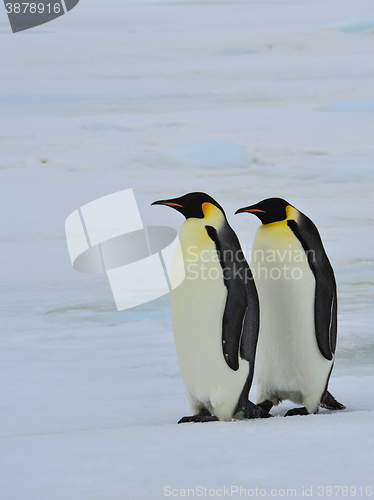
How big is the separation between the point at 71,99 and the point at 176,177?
396cm

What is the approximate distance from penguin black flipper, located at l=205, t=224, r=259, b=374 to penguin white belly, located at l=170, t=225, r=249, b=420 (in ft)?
0.07

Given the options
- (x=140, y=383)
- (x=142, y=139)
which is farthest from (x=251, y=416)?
(x=142, y=139)

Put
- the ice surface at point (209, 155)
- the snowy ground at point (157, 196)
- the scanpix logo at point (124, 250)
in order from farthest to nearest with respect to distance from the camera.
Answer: the ice surface at point (209, 155), the scanpix logo at point (124, 250), the snowy ground at point (157, 196)

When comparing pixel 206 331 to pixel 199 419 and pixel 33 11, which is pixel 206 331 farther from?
pixel 33 11

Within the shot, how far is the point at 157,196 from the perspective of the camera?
227 inches

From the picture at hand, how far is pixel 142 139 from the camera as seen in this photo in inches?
306

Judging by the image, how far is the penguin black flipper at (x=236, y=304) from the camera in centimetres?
200

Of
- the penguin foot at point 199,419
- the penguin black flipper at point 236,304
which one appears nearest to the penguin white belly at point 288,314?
the penguin black flipper at point 236,304

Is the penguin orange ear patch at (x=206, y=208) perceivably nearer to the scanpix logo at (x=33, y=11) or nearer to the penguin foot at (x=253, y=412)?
the penguin foot at (x=253, y=412)

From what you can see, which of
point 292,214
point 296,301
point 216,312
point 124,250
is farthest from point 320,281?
point 124,250

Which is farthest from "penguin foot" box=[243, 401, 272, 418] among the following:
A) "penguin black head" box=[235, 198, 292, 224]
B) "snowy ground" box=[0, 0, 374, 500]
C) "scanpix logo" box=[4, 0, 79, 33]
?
"scanpix logo" box=[4, 0, 79, 33]

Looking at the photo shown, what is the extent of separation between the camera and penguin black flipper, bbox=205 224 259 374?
2.00 metres

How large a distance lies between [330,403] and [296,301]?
34cm

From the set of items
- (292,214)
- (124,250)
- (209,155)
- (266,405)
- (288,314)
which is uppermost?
(292,214)
